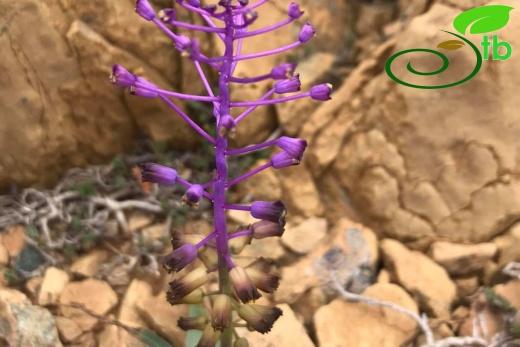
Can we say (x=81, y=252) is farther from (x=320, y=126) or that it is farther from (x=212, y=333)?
(x=320, y=126)

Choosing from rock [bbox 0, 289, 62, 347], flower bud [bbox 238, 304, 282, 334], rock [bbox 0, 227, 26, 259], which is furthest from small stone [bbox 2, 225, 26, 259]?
flower bud [bbox 238, 304, 282, 334]

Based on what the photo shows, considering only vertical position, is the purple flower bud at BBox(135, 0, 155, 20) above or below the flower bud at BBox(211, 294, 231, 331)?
above

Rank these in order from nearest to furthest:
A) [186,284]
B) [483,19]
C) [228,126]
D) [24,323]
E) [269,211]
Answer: [228,126]
[269,211]
[186,284]
[24,323]
[483,19]

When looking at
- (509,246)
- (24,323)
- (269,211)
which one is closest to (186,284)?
(269,211)

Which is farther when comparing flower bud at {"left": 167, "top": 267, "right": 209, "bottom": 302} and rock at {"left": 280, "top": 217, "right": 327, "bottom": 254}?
rock at {"left": 280, "top": 217, "right": 327, "bottom": 254}

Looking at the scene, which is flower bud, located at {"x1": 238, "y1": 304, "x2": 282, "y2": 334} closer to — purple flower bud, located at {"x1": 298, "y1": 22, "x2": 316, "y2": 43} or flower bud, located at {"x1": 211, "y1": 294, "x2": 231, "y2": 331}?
flower bud, located at {"x1": 211, "y1": 294, "x2": 231, "y2": 331}

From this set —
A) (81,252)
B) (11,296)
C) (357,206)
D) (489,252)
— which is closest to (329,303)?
(357,206)

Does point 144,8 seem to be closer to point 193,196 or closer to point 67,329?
point 193,196
